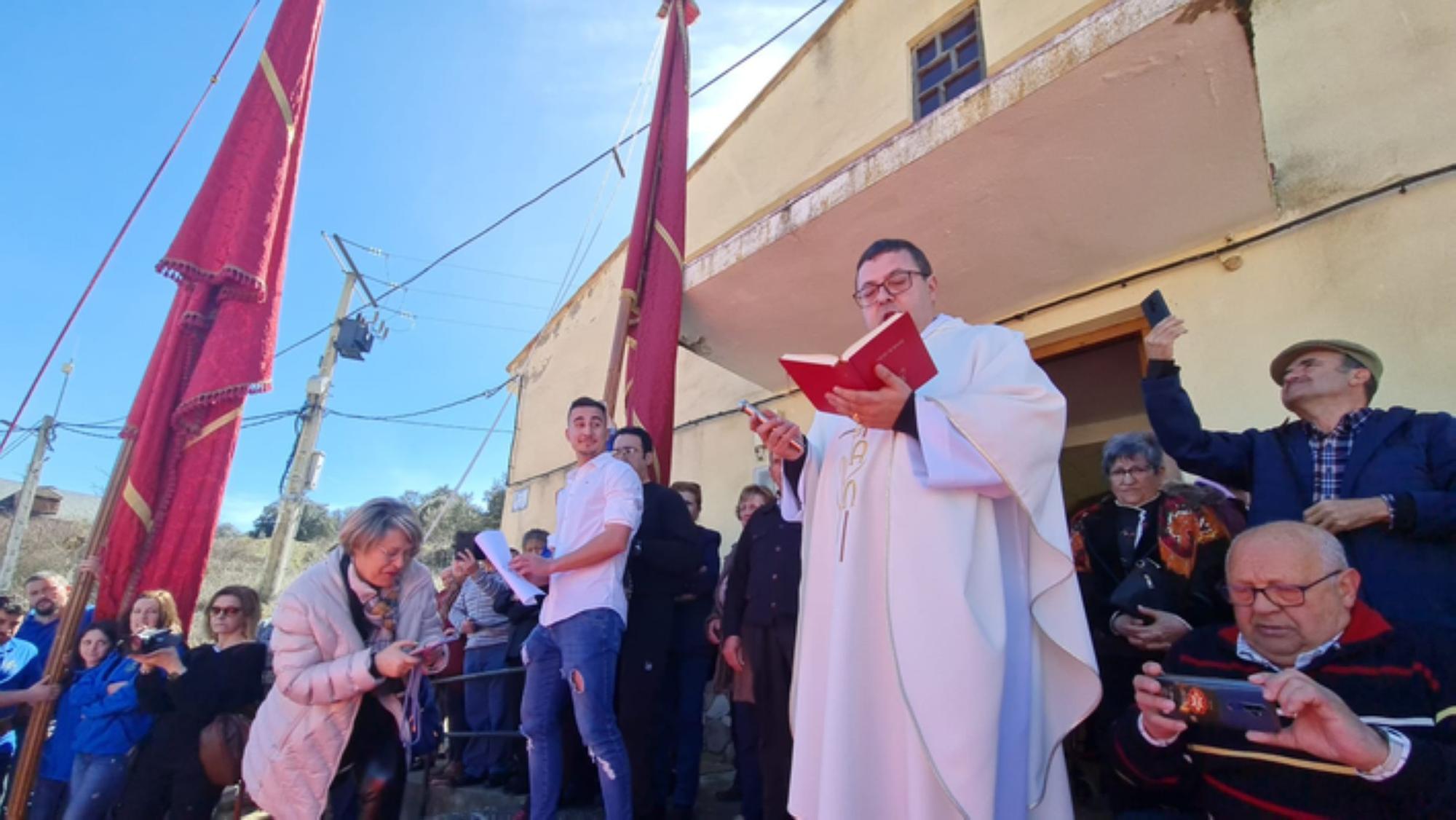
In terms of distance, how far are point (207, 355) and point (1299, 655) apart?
439 centimetres

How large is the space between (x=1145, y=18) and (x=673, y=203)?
129 inches

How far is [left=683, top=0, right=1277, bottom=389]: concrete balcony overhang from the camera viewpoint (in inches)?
117

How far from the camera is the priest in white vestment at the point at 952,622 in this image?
1.57 meters

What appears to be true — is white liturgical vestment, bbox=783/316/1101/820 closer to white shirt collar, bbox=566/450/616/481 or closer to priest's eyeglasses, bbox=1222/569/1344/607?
priest's eyeglasses, bbox=1222/569/1344/607

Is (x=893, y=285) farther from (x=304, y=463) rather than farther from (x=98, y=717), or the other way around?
(x=304, y=463)

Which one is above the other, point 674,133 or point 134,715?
point 674,133

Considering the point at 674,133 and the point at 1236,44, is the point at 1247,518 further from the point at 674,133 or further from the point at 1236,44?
the point at 674,133

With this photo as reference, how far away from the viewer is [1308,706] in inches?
54.6

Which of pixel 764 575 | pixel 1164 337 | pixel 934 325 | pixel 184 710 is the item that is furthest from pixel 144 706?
pixel 1164 337

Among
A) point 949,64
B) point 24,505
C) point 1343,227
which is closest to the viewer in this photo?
point 1343,227

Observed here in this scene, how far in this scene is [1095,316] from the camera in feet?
14.8

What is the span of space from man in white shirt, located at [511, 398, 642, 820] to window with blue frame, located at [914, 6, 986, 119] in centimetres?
380

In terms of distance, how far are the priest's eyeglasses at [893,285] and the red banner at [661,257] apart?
2687mm

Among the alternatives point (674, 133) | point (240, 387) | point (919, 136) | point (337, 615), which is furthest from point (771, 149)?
point (337, 615)
